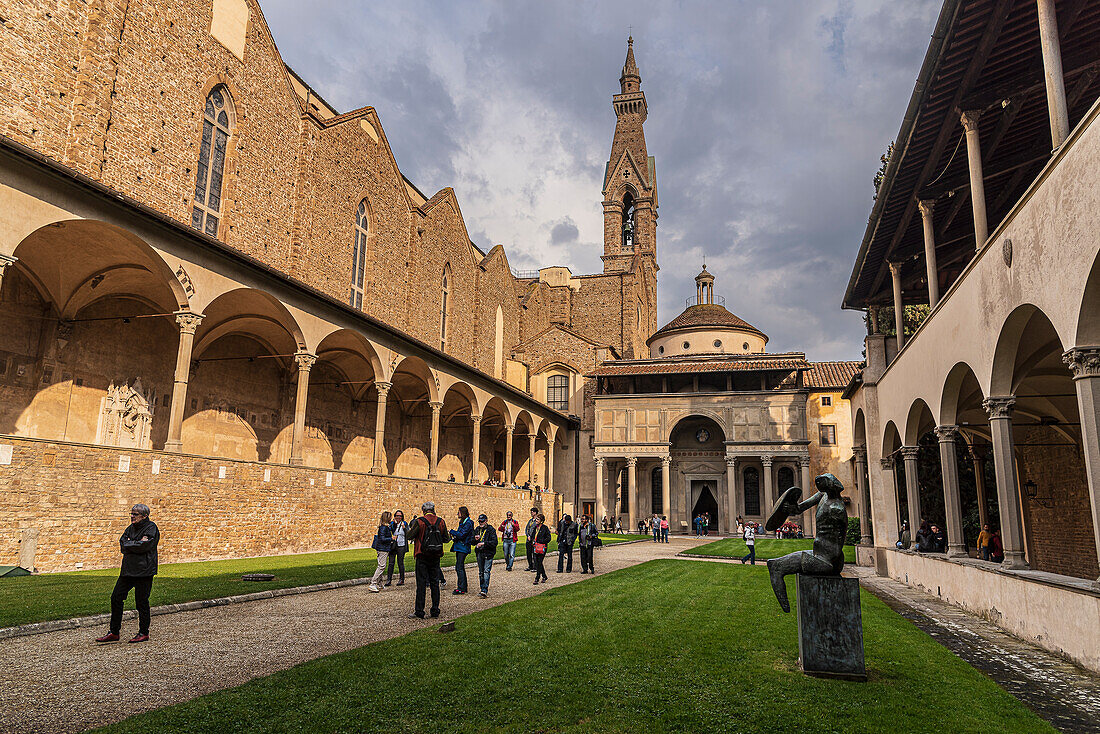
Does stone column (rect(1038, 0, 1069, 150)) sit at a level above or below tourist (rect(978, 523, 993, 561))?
above

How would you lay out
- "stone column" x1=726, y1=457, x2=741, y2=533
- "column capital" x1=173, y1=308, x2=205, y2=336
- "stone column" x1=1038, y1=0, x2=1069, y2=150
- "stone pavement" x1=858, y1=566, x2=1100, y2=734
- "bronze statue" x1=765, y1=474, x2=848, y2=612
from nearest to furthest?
"stone pavement" x1=858, y1=566, x2=1100, y2=734
"bronze statue" x1=765, y1=474, x2=848, y2=612
"stone column" x1=1038, y1=0, x2=1069, y2=150
"column capital" x1=173, y1=308, x2=205, y2=336
"stone column" x1=726, y1=457, x2=741, y2=533

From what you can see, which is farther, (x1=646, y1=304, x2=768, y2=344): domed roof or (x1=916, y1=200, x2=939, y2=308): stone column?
(x1=646, y1=304, x2=768, y2=344): domed roof

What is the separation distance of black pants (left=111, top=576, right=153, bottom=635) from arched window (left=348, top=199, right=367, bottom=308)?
22.3 meters

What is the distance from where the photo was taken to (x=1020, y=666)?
689 cm

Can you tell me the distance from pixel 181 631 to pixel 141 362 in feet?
44.0

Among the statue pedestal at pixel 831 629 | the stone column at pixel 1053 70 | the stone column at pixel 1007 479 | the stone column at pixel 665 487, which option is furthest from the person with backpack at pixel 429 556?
the stone column at pixel 665 487

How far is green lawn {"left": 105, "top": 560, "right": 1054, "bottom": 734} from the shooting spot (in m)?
4.42

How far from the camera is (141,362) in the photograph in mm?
18125

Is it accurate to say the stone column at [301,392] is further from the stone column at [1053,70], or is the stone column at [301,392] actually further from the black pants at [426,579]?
the stone column at [1053,70]

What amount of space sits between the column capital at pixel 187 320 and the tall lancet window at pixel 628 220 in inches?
1739

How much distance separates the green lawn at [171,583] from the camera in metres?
7.99

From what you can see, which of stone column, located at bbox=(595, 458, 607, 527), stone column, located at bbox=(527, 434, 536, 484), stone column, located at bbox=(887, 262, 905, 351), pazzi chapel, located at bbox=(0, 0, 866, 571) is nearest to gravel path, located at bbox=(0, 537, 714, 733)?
pazzi chapel, located at bbox=(0, 0, 866, 571)

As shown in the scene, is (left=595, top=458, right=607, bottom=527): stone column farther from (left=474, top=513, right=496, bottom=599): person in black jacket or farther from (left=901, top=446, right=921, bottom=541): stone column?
(left=474, top=513, right=496, bottom=599): person in black jacket

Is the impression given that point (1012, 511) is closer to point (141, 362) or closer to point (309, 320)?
point (309, 320)
